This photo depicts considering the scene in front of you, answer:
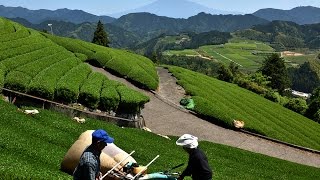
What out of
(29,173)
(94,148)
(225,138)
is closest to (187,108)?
(225,138)

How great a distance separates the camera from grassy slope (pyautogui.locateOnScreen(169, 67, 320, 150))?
4631cm

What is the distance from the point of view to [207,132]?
139 feet

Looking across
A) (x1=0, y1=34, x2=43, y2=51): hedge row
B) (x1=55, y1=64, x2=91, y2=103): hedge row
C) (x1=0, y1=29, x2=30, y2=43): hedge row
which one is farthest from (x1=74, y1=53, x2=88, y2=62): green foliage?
(x1=55, y1=64, x2=91, y2=103): hedge row

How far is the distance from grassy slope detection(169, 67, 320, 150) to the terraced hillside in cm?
739

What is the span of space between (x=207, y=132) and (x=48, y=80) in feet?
55.0

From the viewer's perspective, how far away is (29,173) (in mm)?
16562

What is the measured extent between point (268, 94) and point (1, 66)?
53.3m

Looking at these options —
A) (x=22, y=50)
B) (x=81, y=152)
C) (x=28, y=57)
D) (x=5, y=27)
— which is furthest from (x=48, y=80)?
(x=5, y=27)

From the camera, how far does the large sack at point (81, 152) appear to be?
1767cm

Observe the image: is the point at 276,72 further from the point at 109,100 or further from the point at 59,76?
the point at 59,76

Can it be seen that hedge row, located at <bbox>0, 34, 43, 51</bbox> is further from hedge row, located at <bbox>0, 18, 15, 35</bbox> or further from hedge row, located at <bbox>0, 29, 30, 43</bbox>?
hedge row, located at <bbox>0, 18, 15, 35</bbox>

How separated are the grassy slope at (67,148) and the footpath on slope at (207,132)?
175 inches

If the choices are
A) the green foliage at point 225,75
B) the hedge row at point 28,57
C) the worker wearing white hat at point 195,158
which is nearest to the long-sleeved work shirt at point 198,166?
the worker wearing white hat at point 195,158

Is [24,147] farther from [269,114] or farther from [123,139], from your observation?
[269,114]
